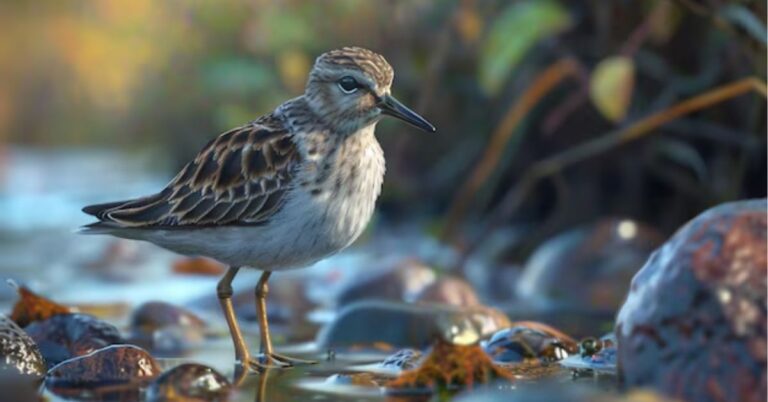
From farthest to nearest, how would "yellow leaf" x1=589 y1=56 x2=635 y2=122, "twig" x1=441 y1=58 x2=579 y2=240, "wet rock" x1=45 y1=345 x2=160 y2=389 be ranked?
"twig" x1=441 y1=58 x2=579 y2=240 < "yellow leaf" x1=589 y1=56 x2=635 y2=122 < "wet rock" x1=45 y1=345 x2=160 y2=389

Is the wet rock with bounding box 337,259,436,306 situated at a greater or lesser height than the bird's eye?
lesser

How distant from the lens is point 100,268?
33.3 ft

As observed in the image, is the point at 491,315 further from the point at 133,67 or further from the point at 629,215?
the point at 133,67

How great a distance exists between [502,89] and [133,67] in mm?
6721

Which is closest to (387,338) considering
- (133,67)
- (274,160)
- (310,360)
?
(310,360)

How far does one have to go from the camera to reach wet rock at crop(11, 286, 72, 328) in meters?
6.40

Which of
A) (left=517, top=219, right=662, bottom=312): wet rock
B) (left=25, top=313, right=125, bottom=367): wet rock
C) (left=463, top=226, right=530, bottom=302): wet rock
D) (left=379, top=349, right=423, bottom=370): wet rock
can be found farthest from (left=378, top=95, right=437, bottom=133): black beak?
(left=463, top=226, right=530, bottom=302): wet rock

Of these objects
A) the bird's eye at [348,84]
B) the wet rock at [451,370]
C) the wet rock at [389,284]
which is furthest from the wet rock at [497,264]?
the wet rock at [451,370]

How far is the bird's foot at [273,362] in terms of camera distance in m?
6.05

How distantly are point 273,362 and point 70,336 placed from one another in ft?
3.10

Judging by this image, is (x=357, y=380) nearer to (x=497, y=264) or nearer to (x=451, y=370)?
(x=451, y=370)

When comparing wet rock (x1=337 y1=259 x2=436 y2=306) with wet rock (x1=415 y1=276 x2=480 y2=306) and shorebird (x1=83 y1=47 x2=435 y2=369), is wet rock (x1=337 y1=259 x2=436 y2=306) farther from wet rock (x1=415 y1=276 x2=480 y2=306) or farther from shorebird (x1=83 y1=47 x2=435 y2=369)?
shorebird (x1=83 y1=47 x2=435 y2=369)

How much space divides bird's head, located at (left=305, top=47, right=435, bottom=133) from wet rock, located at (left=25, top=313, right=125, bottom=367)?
1417mm

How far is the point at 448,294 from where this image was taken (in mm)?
7562
